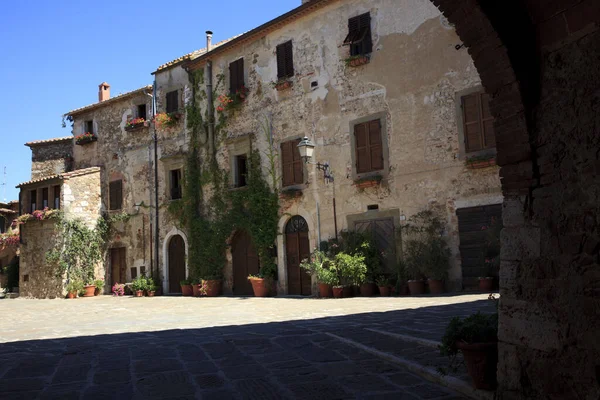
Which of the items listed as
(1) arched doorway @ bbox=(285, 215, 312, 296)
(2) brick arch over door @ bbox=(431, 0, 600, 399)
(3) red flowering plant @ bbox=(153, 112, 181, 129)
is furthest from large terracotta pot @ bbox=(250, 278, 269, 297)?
(2) brick arch over door @ bbox=(431, 0, 600, 399)

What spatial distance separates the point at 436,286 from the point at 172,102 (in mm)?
12730

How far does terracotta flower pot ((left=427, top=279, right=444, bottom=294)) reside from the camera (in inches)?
482

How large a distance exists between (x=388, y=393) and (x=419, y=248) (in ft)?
30.1

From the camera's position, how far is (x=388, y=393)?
12.7ft

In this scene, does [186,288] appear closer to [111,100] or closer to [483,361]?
[111,100]

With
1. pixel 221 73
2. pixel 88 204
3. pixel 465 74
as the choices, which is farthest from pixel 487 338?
pixel 88 204

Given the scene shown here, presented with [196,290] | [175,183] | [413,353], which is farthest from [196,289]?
[413,353]

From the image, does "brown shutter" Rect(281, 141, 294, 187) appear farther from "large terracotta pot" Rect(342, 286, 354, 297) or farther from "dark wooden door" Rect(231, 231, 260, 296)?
"large terracotta pot" Rect(342, 286, 354, 297)

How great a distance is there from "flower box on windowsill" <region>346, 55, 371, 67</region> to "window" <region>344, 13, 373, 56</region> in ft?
0.71

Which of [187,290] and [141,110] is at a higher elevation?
[141,110]

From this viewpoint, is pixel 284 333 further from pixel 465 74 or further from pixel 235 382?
pixel 465 74

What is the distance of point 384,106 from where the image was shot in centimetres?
1391

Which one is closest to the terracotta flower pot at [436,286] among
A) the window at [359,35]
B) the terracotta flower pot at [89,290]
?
the window at [359,35]

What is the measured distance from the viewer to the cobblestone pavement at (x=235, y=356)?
416 centimetres
